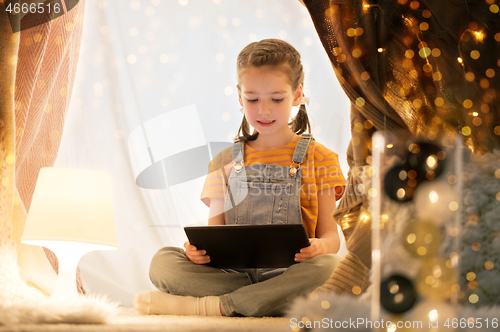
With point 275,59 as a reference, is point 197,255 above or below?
below

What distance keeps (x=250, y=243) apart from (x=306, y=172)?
0.36 metres

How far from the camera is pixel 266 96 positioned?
1.25 m

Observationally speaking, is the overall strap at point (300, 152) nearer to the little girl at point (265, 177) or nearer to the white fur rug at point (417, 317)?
the little girl at point (265, 177)

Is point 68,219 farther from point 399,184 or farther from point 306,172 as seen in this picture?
Result: point 399,184

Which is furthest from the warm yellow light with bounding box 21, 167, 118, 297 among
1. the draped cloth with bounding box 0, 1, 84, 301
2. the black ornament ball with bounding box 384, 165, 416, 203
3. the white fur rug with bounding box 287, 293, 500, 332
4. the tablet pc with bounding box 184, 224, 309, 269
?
the black ornament ball with bounding box 384, 165, 416, 203

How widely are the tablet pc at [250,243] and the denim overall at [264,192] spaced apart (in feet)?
0.45

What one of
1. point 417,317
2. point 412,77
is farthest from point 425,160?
point 417,317

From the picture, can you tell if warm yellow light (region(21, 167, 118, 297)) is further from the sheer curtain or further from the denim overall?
the denim overall

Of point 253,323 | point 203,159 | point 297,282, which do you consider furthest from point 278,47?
point 253,323

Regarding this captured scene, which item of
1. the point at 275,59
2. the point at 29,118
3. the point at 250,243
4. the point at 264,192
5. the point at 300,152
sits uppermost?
the point at 275,59

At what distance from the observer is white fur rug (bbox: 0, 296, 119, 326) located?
85cm

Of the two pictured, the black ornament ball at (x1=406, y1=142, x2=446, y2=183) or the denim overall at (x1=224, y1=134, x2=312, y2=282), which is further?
the denim overall at (x1=224, y1=134, x2=312, y2=282)
